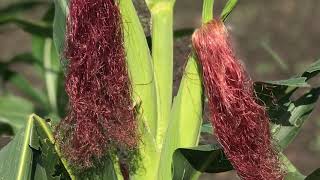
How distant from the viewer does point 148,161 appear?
1.12 metres

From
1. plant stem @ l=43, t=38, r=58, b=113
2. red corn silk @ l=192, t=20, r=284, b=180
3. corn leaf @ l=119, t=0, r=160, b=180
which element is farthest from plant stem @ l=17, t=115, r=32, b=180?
plant stem @ l=43, t=38, r=58, b=113

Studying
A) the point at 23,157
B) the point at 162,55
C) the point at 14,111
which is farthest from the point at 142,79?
the point at 14,111

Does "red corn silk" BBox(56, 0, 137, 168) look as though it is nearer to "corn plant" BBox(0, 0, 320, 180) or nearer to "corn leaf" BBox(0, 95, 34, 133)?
"corn plant" BBox(0, 0, 320, 180)

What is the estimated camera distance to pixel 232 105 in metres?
1.00

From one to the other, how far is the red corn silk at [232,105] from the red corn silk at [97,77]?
10 cm

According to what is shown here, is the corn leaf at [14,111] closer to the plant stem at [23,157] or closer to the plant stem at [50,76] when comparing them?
the plant stem at [50,76]

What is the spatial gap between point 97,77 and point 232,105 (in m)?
0.17

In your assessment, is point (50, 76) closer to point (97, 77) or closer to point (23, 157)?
point (23, 157)

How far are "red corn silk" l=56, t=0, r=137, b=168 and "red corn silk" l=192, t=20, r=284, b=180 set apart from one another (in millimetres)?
103

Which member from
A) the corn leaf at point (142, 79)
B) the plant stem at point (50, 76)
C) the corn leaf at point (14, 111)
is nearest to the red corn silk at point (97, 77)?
the corn leaf at point (142, 79)

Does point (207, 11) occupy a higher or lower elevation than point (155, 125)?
higher

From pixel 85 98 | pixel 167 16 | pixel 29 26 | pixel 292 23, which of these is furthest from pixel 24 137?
pixel 292 23

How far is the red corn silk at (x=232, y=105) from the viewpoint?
1.00 meters

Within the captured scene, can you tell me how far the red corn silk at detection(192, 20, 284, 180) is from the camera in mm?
997
